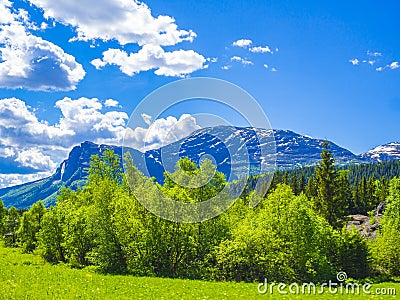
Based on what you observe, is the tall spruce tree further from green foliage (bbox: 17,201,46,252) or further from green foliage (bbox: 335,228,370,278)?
green foliage (bbox: 17,201,46,252)

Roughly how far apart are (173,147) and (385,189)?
364ft

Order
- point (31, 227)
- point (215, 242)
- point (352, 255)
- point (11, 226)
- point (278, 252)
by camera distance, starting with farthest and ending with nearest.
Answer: point (11, 226)
point (31, 227)
point (352, 255)
point (215, 242)
point (278, 252)

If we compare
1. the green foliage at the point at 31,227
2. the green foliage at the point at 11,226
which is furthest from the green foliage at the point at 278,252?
the green foliage at the point at 11,226

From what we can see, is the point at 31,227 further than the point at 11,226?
No

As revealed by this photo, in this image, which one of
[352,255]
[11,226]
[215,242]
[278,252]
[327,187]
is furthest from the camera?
[11,226]

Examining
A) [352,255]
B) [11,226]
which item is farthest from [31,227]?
[352,255]

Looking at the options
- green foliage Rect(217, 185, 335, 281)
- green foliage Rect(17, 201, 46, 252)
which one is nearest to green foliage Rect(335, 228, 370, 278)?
green foliage Rect(217, 185, 335, 281)

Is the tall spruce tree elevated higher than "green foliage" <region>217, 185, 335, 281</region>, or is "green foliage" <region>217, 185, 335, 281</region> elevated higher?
the tall spruce tree

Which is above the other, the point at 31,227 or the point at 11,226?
the point at 31,227

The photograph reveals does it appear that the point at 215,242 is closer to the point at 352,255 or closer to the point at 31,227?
the point at 352,255

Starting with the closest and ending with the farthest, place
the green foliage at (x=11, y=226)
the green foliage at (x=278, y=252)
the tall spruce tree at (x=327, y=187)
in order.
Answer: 1. the green foliage at (x=278, y=252)
2. the tall spruce tree at (x=327, y=187)
3. the green foliage at (x=11, y=226)

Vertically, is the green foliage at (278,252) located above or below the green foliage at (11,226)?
above

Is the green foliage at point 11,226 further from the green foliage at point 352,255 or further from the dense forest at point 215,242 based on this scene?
the green foliage at point 352,255

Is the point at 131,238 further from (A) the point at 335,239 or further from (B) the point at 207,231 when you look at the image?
(A) the point at 335,239
